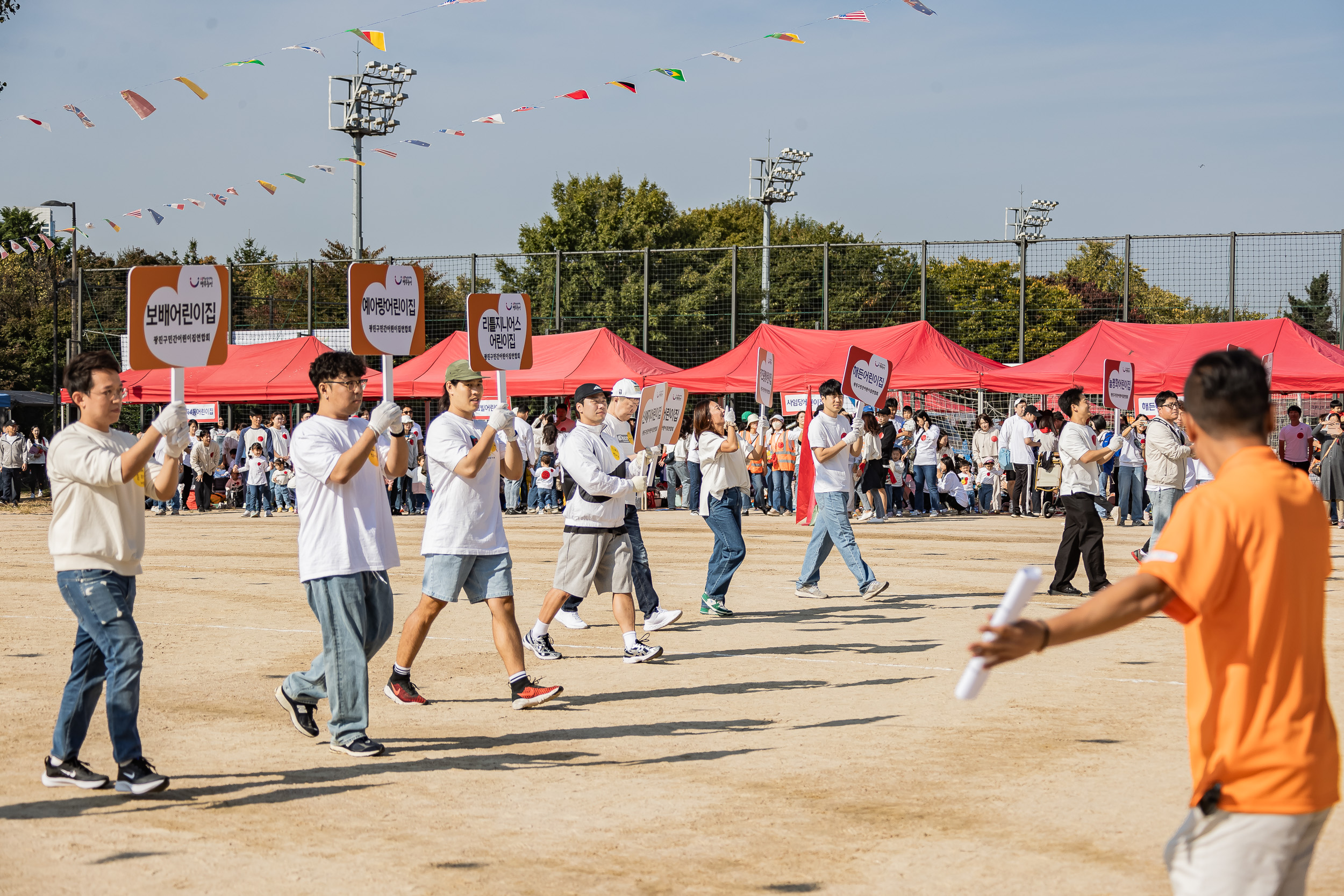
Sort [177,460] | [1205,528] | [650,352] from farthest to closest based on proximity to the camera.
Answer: [650,352] → [177,460] → [1205,528]

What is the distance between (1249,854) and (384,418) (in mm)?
4175

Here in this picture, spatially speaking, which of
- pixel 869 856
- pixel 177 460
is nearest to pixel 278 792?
pixel 177 460

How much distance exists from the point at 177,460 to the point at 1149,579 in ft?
13.8

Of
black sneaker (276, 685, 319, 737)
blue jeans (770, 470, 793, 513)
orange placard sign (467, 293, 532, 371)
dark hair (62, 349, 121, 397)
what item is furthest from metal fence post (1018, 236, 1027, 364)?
dark hair (62, 349, 121, 397)

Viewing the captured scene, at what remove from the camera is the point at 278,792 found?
566 cm

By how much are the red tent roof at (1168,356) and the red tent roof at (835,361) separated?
0.92 meters

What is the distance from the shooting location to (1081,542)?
1192 centimetres

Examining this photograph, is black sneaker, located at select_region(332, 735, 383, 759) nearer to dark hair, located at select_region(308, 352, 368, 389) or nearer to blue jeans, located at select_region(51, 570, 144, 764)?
blue jeans, located at select_region(51, 570, 144, 764)

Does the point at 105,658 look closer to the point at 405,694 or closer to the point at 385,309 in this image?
the point at 405,694

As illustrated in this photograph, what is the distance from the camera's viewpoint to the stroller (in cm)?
1853

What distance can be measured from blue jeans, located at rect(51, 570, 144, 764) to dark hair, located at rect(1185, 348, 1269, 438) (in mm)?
4226

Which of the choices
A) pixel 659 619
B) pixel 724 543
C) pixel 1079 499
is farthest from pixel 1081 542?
pixel 659 619

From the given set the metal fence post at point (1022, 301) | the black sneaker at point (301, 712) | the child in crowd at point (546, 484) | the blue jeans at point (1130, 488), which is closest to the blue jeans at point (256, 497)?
the child in crowd at point (546, 484)

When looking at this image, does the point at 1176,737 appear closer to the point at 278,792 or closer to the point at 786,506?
the point at 278,792
